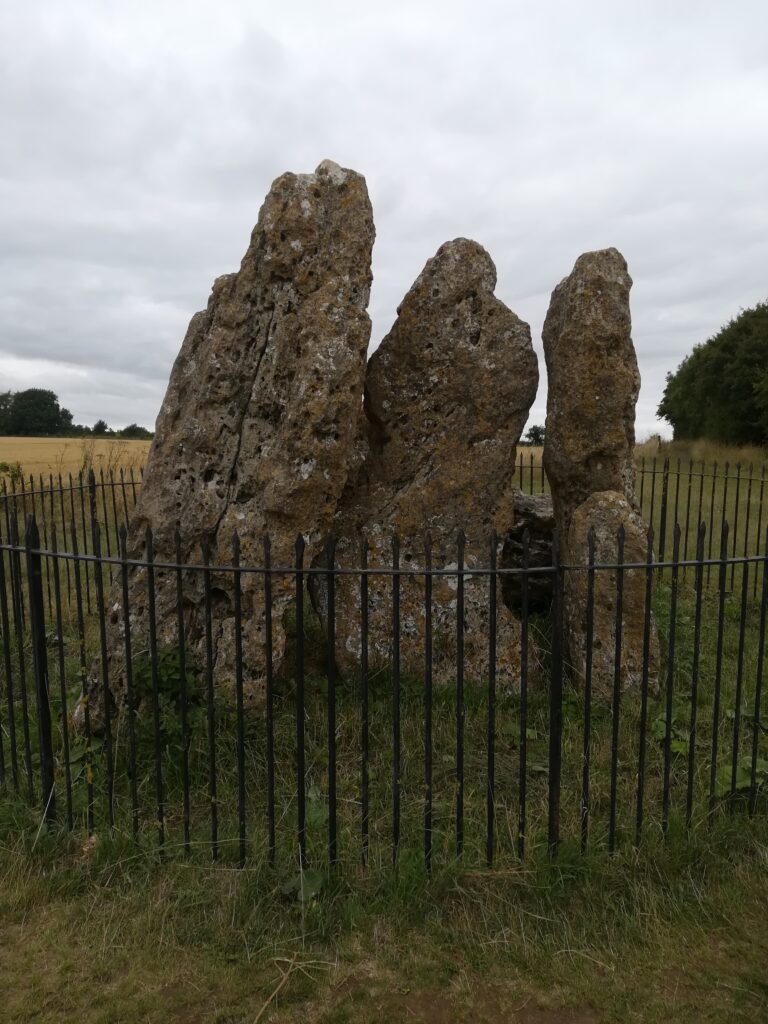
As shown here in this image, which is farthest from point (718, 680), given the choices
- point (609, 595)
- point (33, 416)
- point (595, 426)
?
point (33, 416)

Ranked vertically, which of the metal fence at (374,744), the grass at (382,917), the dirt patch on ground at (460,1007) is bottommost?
the dirt patch on ground at (460,1007)

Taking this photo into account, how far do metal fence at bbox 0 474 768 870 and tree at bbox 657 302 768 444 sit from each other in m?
22.6

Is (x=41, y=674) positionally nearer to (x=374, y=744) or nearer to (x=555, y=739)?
(x=374, y=744)

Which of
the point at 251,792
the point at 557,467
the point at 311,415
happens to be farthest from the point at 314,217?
the point at 251,792

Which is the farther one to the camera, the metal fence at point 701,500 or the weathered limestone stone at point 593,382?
the metal fence at point 701,500

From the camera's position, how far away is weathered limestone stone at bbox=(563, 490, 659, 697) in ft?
20.2

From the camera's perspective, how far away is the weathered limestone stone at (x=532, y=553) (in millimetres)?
7715

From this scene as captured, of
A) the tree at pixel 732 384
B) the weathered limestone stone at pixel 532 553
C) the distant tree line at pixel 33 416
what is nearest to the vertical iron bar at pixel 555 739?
the weathered limestone stone at pixel 532 553

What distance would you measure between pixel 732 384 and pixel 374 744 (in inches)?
1017

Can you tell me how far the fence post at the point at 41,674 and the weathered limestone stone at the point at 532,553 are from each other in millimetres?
4448

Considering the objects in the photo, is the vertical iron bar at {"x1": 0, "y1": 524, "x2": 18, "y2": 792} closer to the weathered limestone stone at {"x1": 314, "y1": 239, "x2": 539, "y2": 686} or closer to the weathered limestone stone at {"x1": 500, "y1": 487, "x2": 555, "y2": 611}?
the weathered limestone stone at {"x1": 314, "y1": 239, "x2": 539, "y2": 686}

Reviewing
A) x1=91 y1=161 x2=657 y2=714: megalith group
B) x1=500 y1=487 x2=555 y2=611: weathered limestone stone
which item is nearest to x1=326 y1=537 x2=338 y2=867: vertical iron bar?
x1=91 y1=161 x2=657 y2=714: megalith group

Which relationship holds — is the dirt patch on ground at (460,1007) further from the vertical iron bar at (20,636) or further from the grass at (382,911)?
the vertical iron bar at (20,636)

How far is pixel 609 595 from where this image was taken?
20.3ft
